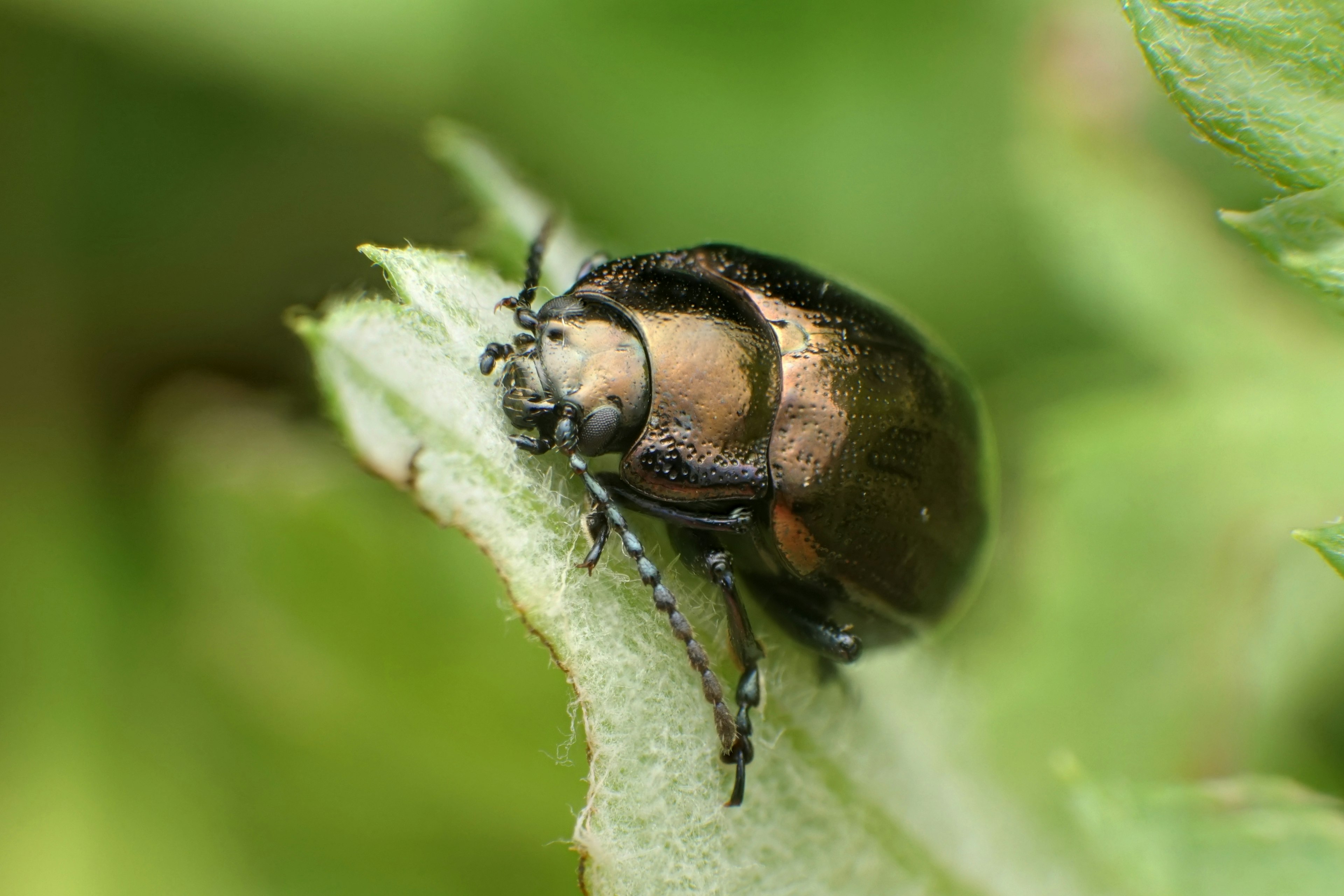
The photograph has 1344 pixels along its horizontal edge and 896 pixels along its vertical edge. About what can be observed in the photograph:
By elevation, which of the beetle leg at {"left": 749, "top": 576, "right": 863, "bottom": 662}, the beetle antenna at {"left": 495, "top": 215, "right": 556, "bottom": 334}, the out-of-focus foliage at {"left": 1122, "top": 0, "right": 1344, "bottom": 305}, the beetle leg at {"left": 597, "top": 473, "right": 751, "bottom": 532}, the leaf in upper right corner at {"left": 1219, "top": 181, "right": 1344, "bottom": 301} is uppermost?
the out-of-focus foliage at {"left": 1122, "top": 0, "right": 1344, "bottom": 305}

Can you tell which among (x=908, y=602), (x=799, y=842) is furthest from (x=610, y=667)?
(x=908, y=602)

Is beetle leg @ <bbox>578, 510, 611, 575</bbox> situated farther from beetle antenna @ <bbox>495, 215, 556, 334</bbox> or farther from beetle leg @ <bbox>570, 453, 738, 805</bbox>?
beetle antenna @ <bbox>495, 215, 556, 334</bbox>

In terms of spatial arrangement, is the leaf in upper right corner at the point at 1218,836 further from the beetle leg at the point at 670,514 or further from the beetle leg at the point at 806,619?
the beetle leg at the point at 670,514

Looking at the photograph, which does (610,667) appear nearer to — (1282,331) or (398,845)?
(398,845)

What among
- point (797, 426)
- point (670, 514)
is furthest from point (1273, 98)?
point (670, 514)

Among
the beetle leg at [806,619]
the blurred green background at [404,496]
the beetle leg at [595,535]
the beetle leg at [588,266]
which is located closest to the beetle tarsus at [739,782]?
the beetle leg at [806,619]

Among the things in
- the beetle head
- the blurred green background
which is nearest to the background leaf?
the beetle head

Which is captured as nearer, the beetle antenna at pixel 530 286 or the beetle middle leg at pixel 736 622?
the beetle middle leg at pixel 736 622
